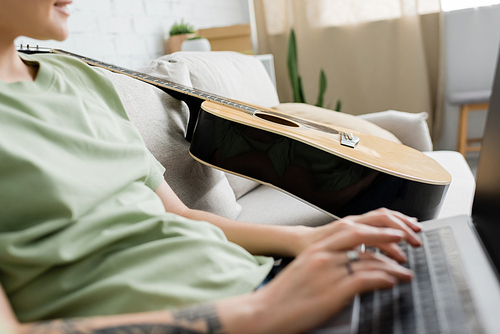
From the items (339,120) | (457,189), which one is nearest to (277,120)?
(339,120)

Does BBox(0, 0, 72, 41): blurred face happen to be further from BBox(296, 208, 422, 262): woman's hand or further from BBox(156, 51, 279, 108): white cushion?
BBox(156, 51, 279, 108): white cushion

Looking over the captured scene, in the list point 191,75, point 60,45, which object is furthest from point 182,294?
point 60,45

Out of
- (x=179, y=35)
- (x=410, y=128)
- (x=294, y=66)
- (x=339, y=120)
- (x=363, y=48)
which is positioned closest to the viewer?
(x=339, y=120)

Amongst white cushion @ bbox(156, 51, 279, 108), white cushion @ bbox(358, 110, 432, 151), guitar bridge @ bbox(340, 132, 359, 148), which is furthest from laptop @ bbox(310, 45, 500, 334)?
white cushion @ bbox(358, 110, 432, 151)

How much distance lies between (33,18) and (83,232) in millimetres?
316

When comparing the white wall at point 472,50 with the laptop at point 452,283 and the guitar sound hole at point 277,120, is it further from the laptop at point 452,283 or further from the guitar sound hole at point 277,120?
the laptop at point 452,283

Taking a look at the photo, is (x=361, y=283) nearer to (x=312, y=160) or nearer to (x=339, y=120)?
(x=312, y=160)

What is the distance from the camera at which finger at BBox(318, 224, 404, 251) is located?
0.44 m

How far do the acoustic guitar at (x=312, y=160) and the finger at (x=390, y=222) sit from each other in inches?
13.6

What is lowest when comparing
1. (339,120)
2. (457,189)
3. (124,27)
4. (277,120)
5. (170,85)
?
(457,189)

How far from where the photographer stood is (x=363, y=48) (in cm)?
309

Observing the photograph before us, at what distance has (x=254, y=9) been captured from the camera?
132 inches

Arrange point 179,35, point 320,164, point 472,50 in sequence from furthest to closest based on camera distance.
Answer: point 472,50
point 179,35
point 320,164

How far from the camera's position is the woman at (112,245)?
0.38m
